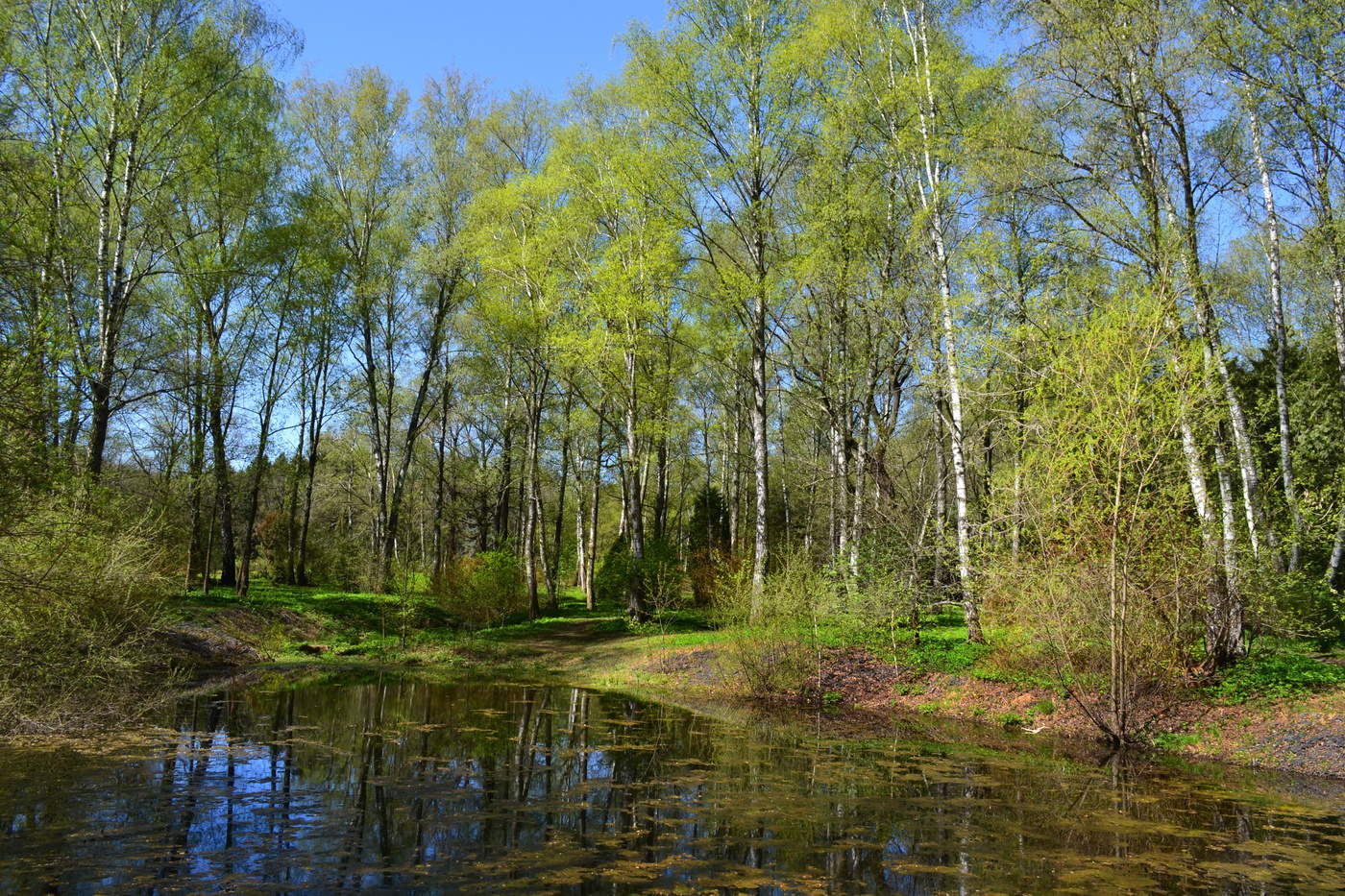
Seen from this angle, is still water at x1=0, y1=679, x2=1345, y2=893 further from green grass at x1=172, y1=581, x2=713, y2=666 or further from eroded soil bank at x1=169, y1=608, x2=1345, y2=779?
green grass at x1=172, y1=581, x2=713, y2=666

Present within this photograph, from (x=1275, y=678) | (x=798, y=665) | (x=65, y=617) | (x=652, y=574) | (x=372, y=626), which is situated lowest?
(x=372, y=626)

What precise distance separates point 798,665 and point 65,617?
1025cm

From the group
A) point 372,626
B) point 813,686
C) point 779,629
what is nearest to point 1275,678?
point 813,686

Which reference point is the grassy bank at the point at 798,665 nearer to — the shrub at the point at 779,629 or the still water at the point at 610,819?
the shrub at the point at 779,629

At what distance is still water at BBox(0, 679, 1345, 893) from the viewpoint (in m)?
5.23

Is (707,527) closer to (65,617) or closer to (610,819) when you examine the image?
(65,617)

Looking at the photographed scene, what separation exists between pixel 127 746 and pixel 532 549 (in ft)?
51.8

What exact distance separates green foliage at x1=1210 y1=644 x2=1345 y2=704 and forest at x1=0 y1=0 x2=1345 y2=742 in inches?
12.2

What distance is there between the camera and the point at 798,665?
13.8 metres

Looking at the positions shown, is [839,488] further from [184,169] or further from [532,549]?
[184,169]

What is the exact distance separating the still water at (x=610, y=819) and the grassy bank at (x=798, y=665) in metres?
2.06

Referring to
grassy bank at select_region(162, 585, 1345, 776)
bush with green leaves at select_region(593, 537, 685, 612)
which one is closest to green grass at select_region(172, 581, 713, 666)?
grassy bank at select_region(162, 585, 1345, 776)

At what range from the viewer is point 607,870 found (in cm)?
536

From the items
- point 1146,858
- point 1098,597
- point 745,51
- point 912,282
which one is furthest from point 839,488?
point 1146,858
